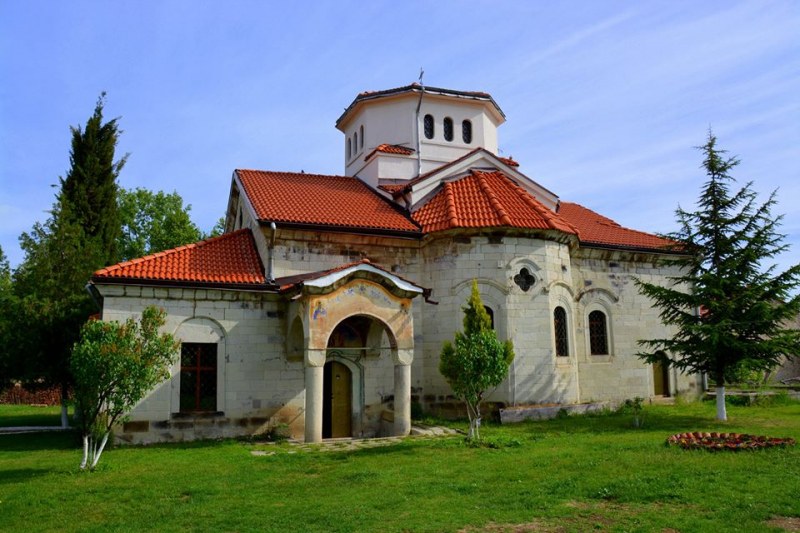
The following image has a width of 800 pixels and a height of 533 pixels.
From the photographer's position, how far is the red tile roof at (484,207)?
1605 cm

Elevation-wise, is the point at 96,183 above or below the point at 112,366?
above

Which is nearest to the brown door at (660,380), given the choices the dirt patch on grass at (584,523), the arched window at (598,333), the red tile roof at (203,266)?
the arched window at (598,333)

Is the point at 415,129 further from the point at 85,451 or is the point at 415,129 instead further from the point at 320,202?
the point at 85,451

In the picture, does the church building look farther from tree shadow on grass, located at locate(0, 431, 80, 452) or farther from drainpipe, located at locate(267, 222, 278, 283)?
tree shadow on grass, located at locate(0, 431, 80, 452)

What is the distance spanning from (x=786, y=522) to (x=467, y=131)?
51.9 feet

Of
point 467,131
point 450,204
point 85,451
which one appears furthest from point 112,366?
point 467,131

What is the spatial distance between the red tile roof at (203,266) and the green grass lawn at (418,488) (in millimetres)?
3661

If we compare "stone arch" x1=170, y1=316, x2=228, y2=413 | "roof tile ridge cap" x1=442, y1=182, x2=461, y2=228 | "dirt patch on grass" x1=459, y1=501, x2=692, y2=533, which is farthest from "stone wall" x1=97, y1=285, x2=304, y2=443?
"dirt patch on grass" x1=459, y1=501, x2=692, y2=533

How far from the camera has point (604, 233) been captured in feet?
65.0

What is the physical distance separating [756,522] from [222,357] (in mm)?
10954

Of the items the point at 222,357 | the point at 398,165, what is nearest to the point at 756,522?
the point at 222,357

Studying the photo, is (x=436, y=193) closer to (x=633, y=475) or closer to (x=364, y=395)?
(x=364, y=395)

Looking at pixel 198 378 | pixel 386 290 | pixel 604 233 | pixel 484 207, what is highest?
pixel 484 207

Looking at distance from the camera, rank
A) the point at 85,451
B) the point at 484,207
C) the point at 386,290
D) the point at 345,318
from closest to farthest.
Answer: the point at 85,451, the point at 345,318, the point at 386,290, the point at 484,207
